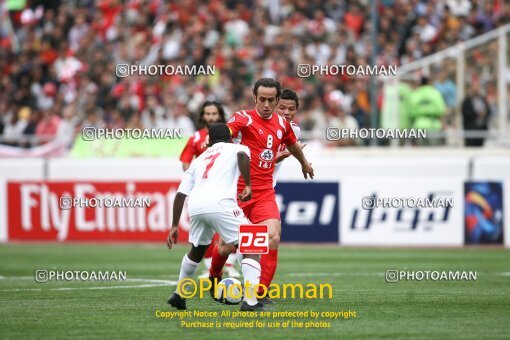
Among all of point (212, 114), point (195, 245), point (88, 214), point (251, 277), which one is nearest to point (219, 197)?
point (195, 245)

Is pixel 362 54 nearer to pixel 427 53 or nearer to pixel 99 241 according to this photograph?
pixel 427 53

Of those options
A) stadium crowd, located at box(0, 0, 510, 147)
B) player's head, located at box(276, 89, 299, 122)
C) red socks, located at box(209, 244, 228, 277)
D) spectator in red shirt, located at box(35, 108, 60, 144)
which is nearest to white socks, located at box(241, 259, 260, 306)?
red socks, located at box(209, 244, 228, 277)

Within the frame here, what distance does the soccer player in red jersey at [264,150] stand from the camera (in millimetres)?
11406

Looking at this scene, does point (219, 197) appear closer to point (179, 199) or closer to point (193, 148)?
point (179, 199)

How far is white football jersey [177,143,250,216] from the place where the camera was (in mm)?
10398

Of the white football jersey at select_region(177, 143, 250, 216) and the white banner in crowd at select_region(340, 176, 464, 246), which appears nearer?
the white football jersey at select_region(177, 143, 250, 216)

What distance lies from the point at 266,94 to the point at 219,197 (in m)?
1.52

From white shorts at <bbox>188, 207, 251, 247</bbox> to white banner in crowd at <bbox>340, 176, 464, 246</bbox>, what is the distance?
11.1 metres

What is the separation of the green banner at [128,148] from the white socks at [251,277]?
14028 millimetres

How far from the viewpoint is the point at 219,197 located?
10.4 metres

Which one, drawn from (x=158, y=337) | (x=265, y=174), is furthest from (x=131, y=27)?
(x=158, y=337)

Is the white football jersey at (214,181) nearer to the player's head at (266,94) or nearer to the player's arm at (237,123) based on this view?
the player's arm at (237,123)

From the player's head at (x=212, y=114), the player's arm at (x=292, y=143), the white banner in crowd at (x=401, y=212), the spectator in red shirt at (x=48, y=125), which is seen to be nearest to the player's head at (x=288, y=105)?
the player's arm at (x=292, y=143)

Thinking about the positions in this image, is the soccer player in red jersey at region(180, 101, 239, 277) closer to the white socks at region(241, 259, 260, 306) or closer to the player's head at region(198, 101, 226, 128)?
the player's head at region(198, 101, 226, 128)
